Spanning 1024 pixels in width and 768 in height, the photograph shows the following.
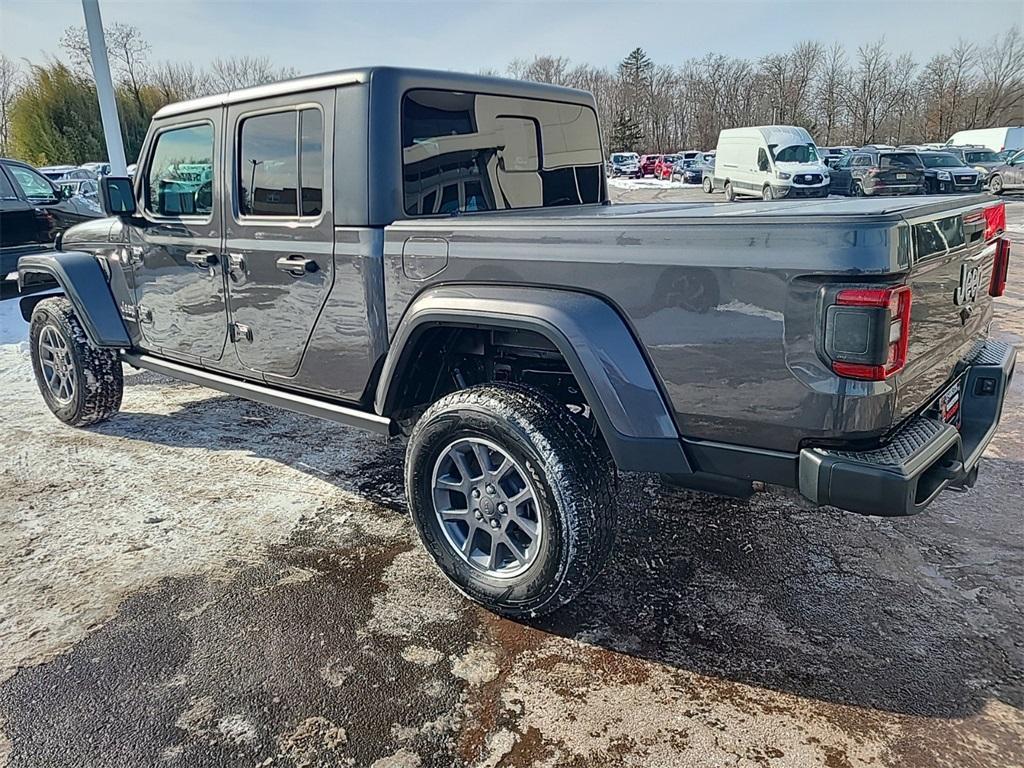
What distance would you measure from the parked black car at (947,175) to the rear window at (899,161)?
0.23 meters

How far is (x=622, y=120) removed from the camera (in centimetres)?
5769

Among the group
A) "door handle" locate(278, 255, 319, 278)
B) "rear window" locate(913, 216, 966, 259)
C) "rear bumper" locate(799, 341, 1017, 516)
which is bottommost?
"rear bumper" locate(799, 341, 1017, 516)

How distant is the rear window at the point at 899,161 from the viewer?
21203mm

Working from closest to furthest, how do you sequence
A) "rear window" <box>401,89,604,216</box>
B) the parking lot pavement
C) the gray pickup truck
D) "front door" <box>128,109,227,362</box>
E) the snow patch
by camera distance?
1. the gray pickup truck
2. the parking lot pavement
3. "rear window" <box>401,89,604,216</box>
4. "front door" <box>128,109,227,362</box>
5. the snow patch

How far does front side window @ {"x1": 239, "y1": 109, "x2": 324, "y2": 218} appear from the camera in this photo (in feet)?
10.5

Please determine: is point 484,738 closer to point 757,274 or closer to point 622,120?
point 757,274

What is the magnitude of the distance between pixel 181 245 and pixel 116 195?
23.6 inches

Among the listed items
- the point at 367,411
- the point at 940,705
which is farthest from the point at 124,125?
the point at 940,705

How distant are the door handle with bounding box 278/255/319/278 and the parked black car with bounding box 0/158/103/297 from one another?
6766 mm

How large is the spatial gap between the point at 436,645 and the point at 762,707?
44.1 inches

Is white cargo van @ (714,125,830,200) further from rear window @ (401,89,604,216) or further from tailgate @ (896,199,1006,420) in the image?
tailgate @ (896,199,1006,420)

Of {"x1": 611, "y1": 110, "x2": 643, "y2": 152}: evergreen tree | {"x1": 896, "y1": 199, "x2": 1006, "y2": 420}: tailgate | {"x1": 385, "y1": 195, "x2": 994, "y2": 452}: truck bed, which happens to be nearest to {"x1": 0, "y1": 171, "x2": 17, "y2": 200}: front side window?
{"x1": 385, "y1": 195, "x2": 994, "y2": 452}: truck bed

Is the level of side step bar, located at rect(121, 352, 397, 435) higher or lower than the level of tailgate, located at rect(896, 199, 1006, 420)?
lower

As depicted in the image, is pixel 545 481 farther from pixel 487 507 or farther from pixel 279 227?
pixel 279 227
